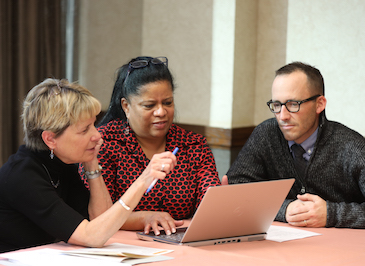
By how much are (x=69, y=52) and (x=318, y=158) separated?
8.30 feet

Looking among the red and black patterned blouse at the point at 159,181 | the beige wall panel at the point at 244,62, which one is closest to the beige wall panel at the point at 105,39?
the beige wall panel at the point at 244,62

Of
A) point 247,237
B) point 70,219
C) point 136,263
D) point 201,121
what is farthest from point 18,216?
point 201,121

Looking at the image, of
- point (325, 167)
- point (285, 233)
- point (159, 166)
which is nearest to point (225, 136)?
point (325, 167)

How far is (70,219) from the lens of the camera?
5.48 feet

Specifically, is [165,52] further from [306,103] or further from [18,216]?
[18,216]

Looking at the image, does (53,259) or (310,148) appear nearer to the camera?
(53,259)

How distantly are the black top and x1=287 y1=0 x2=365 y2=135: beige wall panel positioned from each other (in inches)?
84.6

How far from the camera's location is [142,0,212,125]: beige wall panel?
390 centimetres

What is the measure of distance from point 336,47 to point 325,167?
1.31 m

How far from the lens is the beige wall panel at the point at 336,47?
10.7 ft

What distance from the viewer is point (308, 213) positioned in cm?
210

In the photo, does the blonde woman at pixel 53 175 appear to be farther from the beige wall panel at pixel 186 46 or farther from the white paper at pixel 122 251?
the beige wall panel at pixel 186 46

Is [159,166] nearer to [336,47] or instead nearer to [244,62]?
[336,47]

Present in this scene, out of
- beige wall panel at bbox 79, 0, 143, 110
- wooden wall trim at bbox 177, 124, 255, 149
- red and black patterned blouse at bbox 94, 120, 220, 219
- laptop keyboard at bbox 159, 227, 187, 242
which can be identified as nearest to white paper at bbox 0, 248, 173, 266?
laptop keyboard at bbox 159, 227, 187, 242
